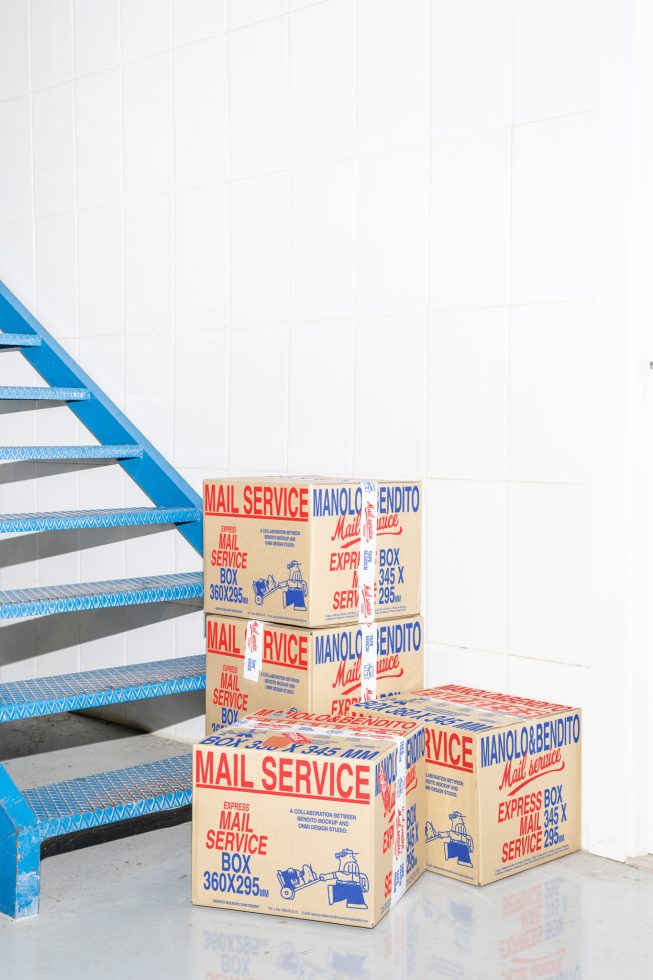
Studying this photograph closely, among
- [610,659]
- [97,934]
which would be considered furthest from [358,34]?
[97,934]

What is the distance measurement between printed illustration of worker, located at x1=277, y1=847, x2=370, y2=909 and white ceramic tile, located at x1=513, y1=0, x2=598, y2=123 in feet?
5.21

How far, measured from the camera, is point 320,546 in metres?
2.31

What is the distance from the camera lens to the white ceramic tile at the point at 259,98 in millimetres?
2805

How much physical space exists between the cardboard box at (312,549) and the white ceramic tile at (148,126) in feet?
3.69

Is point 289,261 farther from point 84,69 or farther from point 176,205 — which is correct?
point 84,69

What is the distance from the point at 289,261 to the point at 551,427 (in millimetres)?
893

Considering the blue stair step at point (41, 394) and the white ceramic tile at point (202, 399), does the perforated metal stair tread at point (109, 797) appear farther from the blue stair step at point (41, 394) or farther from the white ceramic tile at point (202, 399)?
the blue stair step at point (41, 394)

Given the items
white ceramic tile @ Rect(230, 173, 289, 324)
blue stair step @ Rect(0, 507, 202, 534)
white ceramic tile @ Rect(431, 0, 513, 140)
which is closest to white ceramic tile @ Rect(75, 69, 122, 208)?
white ceramic tile @ Rect(230, 173, 289, 324)

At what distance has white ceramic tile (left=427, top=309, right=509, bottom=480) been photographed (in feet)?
7.90

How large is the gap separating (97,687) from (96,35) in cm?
206

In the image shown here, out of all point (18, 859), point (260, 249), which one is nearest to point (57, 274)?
point (260, 249)

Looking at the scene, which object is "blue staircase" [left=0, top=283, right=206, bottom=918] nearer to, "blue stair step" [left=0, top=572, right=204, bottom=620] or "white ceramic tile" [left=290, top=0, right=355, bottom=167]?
"blue stair step" [left=0, top=572, right=204, bottom=620]

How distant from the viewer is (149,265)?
3174mm

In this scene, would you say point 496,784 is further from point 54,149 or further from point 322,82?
point 54,149
